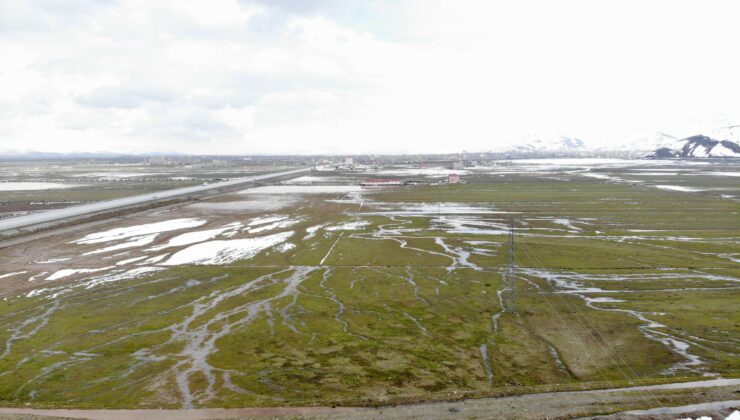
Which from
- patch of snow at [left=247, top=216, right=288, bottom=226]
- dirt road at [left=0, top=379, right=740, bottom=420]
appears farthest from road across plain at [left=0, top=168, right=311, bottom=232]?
dirt road at [left=0, top=379, right=740, bottom=420]

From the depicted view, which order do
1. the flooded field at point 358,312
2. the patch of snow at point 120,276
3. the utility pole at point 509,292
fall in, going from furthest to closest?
the patch of snow at point 120,276 < the utility pole at point 509,292 < the flooded field at point 358,312

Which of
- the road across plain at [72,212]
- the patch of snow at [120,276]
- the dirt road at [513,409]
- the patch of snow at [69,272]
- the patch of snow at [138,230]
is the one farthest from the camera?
the road across plain at [72,212]

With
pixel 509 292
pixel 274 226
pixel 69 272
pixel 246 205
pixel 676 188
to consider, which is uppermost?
pixel 676 188

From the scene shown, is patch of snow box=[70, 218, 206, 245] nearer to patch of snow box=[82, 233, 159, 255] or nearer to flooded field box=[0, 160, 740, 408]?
flooded field box=[0, 160, 740, 408]

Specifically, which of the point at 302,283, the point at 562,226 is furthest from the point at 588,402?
the point at 562,226

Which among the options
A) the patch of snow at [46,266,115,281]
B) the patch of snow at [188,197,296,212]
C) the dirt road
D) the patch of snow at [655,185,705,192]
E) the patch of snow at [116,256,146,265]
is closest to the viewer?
the dirt road

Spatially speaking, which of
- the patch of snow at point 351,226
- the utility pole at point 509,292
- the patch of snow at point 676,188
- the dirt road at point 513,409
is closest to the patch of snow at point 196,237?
the patch of snow at point 351,226

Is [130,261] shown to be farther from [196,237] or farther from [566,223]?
[566,223]

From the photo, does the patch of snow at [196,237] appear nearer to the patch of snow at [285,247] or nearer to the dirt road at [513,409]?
the patch of snow at [285,247]

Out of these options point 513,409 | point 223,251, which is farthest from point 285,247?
point 513,409
